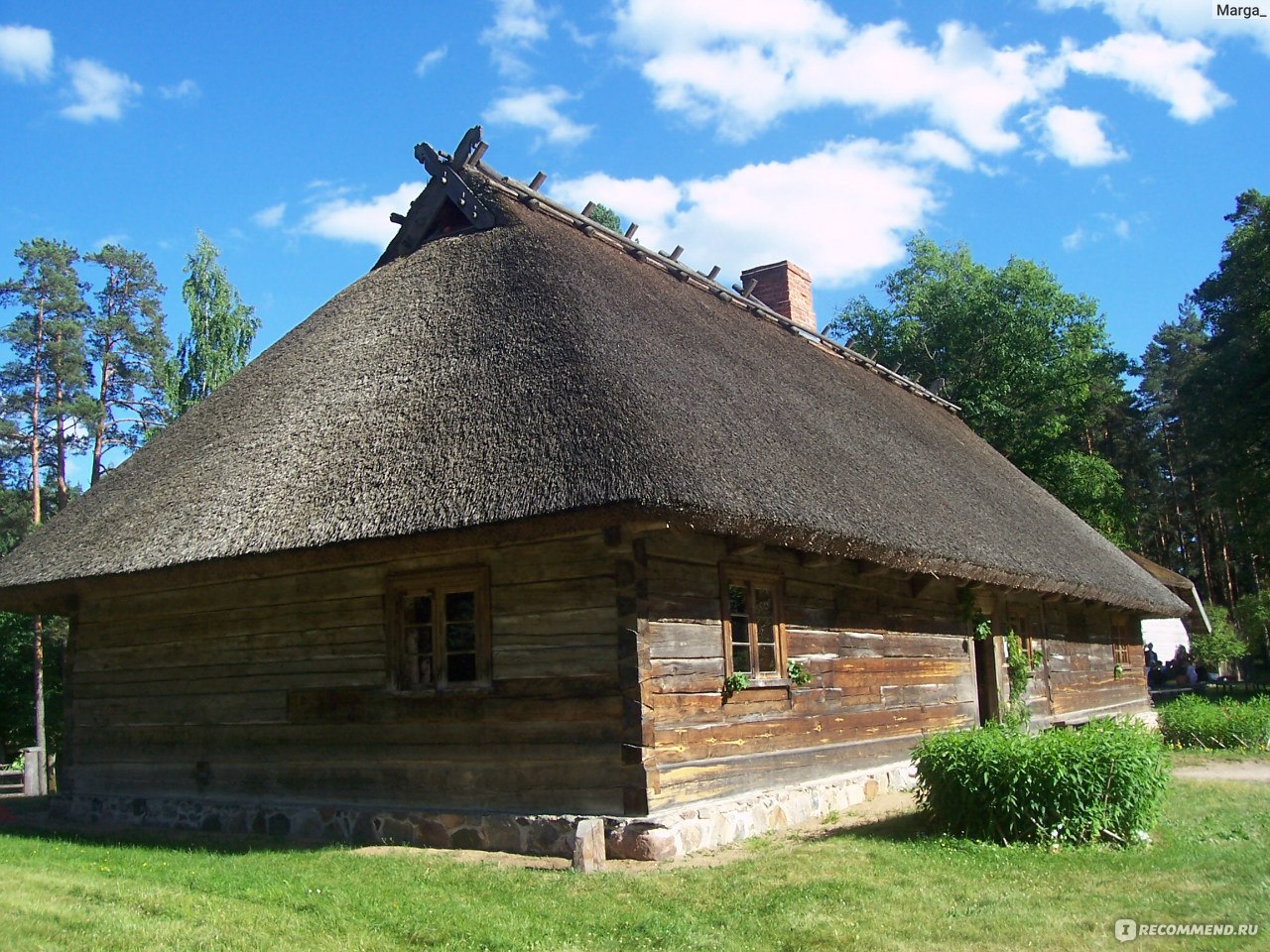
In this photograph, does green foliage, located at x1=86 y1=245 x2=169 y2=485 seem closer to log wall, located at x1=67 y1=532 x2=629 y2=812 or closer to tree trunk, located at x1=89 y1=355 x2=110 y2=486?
tree trunk, located at x1=89 y1=355 x2=110 y2=486

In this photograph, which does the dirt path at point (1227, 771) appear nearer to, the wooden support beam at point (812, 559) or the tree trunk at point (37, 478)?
the wooden support beam at point (812, 559)

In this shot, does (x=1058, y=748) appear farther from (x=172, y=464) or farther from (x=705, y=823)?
(x=172, y=464)

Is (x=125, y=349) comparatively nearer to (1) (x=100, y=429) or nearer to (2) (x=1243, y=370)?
(1) (x=100, y=429)

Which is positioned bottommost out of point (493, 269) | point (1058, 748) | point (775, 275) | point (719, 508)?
point (1058, 748)

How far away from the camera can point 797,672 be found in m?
10.6

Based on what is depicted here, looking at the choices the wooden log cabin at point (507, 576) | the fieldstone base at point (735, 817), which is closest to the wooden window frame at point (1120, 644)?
the wooden log cabin at point (507, 576)

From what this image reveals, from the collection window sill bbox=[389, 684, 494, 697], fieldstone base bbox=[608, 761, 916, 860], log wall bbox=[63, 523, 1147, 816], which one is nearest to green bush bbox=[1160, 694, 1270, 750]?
log wall bbox=[63, 523, 1147, 816]

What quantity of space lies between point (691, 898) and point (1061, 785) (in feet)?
9.23

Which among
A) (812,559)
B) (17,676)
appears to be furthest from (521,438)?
(17,676)

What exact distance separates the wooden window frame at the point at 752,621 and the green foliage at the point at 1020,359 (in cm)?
2075

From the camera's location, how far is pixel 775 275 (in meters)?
20.5

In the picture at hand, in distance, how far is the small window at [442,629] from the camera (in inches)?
376

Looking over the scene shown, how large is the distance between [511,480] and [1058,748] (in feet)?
14.7

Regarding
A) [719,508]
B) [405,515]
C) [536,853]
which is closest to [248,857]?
[536,853]
